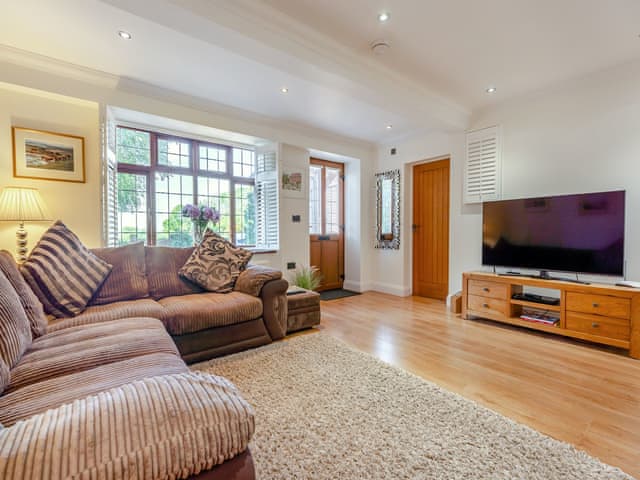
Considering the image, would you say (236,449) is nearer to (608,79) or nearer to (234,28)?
(234,28)

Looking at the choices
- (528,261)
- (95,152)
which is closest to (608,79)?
(528,261)

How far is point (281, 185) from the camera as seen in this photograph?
13.6ft

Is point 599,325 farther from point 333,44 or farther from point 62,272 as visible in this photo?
point 62,272

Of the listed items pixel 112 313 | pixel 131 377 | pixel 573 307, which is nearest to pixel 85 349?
pixel 131 377

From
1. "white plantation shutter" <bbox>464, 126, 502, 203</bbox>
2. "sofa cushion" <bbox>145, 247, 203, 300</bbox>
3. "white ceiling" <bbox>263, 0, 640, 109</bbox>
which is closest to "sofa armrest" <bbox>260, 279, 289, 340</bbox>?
"sofa cushion" <bbox>145, 247, 203, 300</bbox>

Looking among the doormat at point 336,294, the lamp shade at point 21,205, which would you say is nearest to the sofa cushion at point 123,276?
the lamp shade at point 21,205

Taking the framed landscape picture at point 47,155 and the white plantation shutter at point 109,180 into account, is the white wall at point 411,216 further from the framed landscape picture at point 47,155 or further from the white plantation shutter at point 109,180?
the framed landscape picture at point 47,155

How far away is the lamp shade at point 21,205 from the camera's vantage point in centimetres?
231

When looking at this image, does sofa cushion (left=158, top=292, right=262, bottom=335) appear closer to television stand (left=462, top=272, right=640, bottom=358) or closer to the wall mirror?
television stand (left=462, top=272, right=640, bottom=358)

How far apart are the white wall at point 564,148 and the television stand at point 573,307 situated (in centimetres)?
50

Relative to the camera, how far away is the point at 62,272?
2.08m

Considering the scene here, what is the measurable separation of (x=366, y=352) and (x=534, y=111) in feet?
10.5

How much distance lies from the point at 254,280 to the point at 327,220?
269 cm

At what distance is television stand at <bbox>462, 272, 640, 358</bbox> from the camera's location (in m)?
2.41
